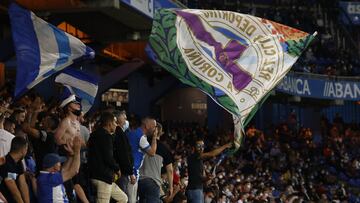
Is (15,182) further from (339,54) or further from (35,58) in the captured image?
(339,54)

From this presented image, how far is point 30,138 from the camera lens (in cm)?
867

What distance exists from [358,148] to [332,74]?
3105mm

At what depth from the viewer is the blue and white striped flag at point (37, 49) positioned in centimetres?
952

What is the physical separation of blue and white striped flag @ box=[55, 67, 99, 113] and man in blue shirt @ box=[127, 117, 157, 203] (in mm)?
1360

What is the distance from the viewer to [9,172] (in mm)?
7211

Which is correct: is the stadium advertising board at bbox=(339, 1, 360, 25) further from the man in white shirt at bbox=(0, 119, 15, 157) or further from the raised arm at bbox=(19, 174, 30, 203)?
the raised arm at bbox=(19, 174, 30, 203)

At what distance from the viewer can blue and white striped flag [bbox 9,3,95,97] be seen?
9.52 metres

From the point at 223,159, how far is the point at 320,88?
25.3ft

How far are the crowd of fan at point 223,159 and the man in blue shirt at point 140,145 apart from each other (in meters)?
0.08

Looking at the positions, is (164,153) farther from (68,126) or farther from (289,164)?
(289,164)

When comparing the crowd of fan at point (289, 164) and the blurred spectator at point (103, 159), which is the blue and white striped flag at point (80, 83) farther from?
the crowd of fan at point (289, 164)

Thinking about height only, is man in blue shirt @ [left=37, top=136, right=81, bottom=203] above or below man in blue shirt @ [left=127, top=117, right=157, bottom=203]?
above

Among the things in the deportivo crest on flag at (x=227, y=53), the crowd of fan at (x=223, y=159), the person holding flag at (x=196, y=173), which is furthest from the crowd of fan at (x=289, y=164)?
the deportivo crest on flag at (x=227, y=53)

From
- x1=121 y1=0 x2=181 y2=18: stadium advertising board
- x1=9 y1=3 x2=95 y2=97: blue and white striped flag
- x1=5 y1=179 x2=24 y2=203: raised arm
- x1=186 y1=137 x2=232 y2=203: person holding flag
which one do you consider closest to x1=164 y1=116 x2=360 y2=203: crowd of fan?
x1=121 y1=0 x2=181 y2=18: stadium advertising board
